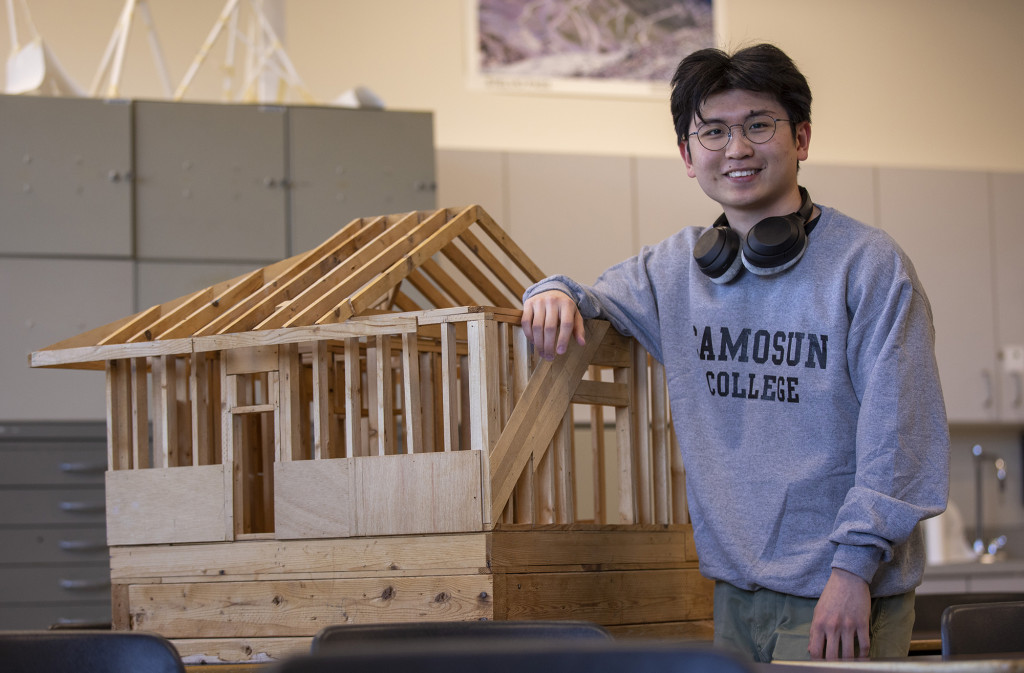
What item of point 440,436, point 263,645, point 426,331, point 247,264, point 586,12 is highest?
point 586,12

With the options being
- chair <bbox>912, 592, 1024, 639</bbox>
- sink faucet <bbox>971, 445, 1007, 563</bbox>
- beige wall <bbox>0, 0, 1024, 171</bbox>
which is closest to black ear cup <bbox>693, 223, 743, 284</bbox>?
chair <bbox>912, 592, 1024, 639</bbox>

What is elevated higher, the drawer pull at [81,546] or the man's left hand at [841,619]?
the man's left hand at [841,619]

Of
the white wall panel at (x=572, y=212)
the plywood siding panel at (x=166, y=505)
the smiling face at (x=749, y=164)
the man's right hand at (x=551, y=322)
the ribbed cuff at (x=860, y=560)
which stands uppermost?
the white wall panel at (x=572, y=212)

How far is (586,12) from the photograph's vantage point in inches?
192

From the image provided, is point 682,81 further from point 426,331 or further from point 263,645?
point 263,645

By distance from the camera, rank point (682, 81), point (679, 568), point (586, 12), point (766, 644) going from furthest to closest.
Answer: point (586, 12) → point (679, 568) → point (682, 81) → point (766, 644)

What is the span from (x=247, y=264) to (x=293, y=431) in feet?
6.62

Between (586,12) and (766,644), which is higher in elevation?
(586,12)

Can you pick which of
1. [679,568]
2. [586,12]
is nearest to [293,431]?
[679,568]

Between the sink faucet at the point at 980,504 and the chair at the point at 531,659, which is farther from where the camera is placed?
the sink faucet at the point at 980,504

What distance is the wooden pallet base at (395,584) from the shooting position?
1.76m

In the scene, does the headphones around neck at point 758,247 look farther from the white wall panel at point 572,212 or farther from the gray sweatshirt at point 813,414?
the white wall panel at point 572,212

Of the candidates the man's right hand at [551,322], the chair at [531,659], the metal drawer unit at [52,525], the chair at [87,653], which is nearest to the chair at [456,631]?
the chair at [87,653]

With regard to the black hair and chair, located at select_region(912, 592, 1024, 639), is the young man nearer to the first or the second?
the black hair
